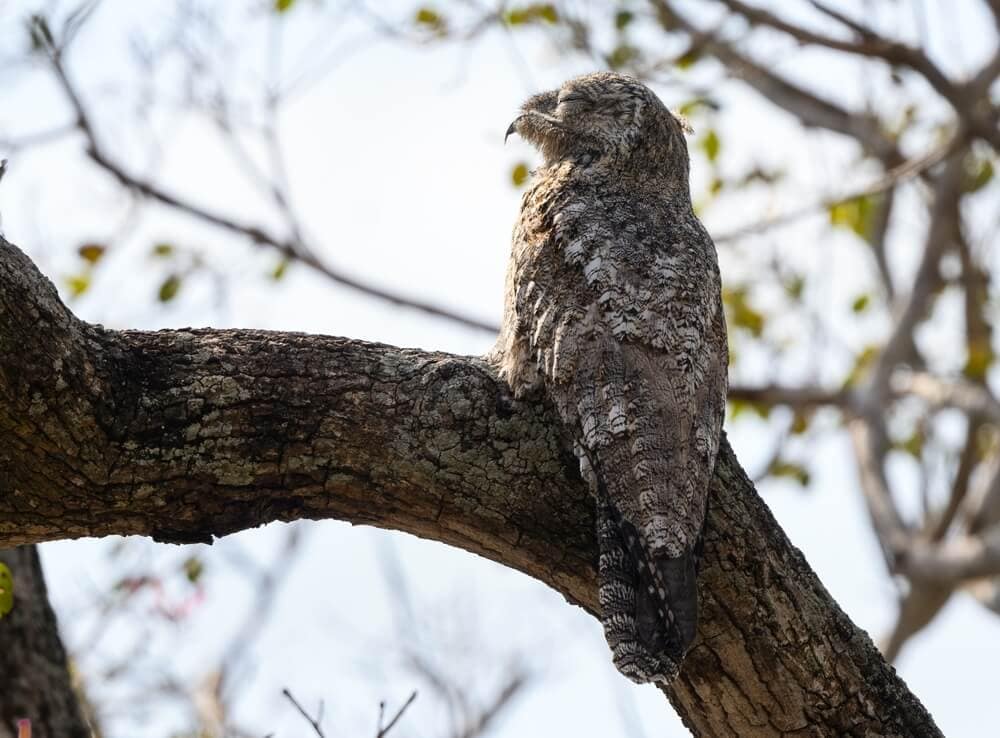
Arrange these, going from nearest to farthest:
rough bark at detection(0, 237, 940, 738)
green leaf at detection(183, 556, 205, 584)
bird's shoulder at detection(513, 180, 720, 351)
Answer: rough bark at detection(0, 237, 940, 738) < bird's shoulder at detection(513, 180, 720, 351) < green leaf at detection(183, 556, 205, 584)

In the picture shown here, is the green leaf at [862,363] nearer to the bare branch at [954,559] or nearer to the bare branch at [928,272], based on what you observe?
the bare branch at [928,272]

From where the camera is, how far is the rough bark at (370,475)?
9.79 feet

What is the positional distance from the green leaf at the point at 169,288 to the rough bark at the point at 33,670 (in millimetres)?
2562

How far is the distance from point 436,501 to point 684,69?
4.98 meters

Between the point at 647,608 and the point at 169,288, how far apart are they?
14.7 feet

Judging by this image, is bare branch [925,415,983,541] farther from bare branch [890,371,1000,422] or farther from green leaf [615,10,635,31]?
green leaf [615,10,635,31]

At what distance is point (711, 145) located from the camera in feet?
24.3

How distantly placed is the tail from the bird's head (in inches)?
58.2

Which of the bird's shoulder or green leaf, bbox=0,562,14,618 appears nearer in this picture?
green leaf, bbox=0,562,14,618

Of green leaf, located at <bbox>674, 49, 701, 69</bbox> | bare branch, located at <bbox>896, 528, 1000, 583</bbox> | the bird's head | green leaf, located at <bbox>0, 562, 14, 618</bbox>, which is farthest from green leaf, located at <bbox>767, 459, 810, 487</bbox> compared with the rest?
green leaf, located at <bbox>0, 562, 14, 618</bbox>

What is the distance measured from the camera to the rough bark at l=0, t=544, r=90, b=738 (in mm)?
4066

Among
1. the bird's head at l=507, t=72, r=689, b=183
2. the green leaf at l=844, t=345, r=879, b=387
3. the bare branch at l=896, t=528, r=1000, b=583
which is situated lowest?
the bird's head at l=507, t=72, r=689, b=183

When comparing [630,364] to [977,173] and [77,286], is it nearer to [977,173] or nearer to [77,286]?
[77,286]

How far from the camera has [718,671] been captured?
3.21m
